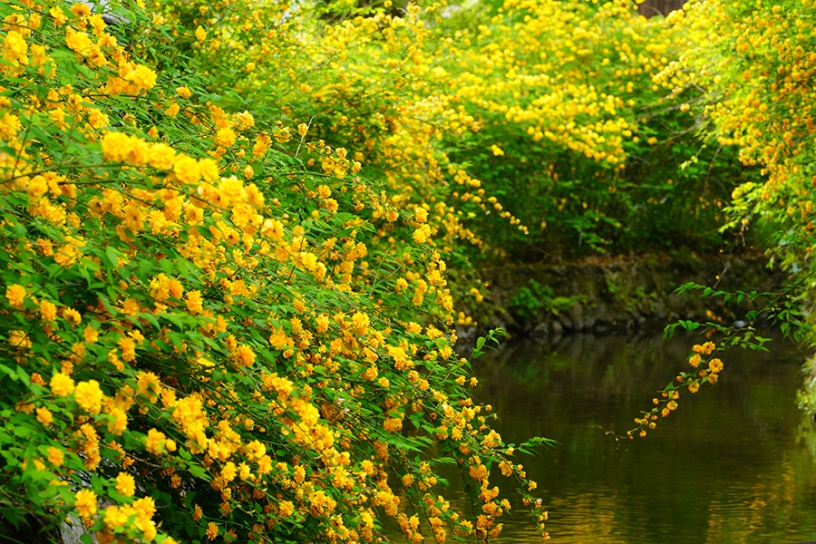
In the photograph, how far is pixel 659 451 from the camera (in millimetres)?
10180

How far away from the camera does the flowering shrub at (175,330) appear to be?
3303 mm

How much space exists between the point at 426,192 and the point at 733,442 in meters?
3.47

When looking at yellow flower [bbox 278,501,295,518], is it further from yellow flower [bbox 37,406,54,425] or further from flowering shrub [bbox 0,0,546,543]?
yellow flower [bbox 37,406,54,425]

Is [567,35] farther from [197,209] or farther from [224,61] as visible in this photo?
[197,209]

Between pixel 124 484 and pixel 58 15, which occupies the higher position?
pixel 58 15

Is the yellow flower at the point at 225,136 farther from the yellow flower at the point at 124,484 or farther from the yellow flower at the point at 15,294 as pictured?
the yellow flower at the point at 124,484

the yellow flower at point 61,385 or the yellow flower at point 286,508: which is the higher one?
the yellow flower at point 61,385

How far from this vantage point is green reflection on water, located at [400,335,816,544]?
772cm

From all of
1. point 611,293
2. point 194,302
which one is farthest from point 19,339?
point 611,293

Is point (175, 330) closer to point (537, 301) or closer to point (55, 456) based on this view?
point (55, 456)

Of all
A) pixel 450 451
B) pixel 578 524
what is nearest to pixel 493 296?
pixel 578 524

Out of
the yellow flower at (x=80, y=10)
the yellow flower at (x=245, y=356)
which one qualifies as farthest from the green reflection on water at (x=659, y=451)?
the yellow flower at (x=80, y=10)

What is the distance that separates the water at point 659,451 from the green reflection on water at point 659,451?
11mm

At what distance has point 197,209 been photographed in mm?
3543
